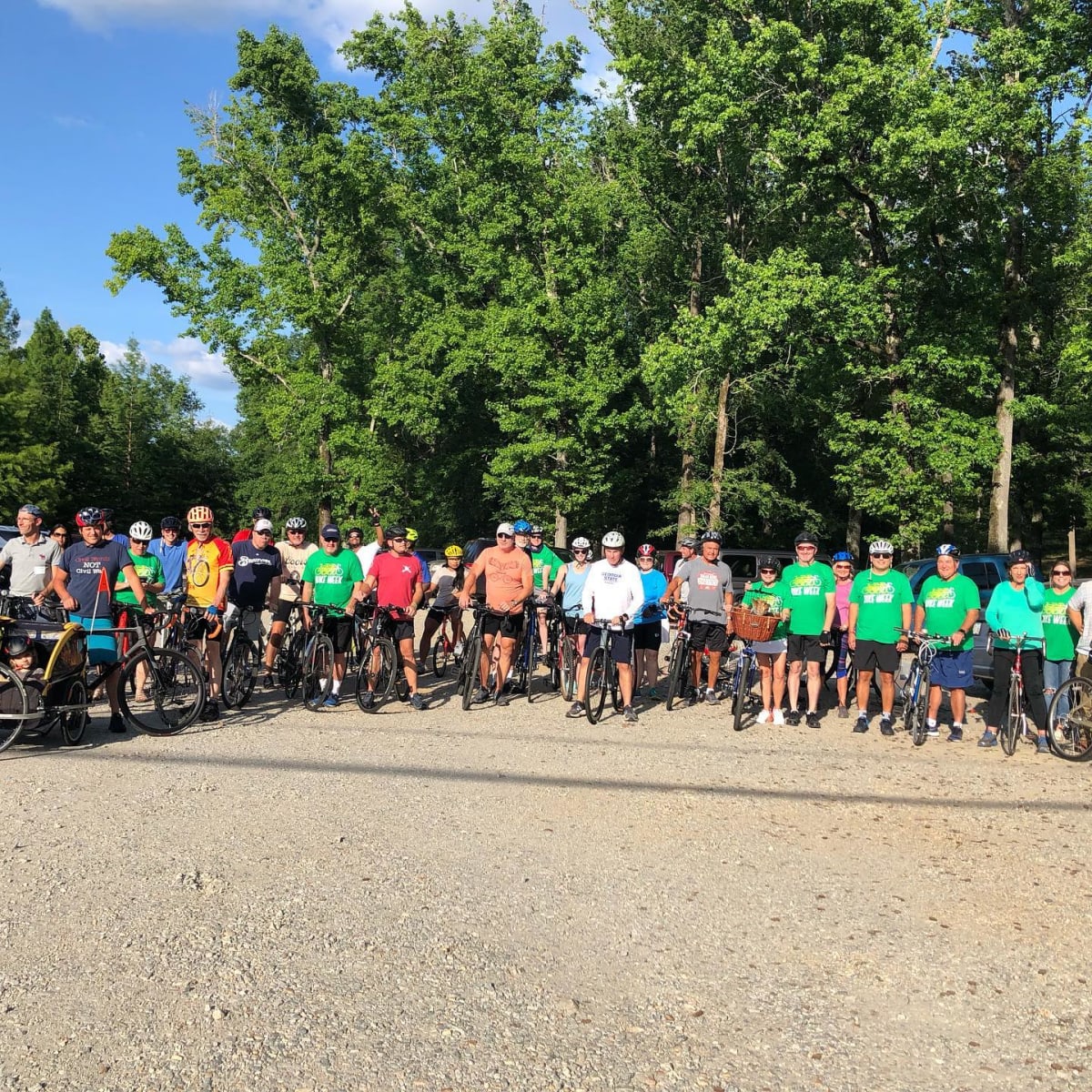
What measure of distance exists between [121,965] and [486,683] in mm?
7349

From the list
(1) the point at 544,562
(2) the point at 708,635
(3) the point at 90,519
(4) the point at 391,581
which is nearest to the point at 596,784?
(4) the point at 391,581

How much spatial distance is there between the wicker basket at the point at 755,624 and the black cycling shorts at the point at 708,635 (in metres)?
1.38

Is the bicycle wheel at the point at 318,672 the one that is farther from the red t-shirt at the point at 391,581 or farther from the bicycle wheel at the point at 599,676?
the bicycle wheel at the point at 599,676

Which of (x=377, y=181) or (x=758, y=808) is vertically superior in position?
(x=377, y=181)

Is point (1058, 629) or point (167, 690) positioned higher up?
point (1058, 629)

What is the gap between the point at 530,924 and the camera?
15.5 feet

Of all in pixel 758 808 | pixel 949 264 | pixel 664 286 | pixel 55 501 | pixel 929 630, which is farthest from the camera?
pixel 55 501

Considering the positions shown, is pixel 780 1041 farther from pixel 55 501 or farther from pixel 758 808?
pixel 55 501

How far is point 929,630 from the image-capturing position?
32.8ft

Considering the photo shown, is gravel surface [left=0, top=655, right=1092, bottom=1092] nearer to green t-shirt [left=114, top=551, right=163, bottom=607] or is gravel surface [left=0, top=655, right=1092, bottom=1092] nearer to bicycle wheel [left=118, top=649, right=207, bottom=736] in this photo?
bicycle wheel [left=118, top=649, right=207, bottom=736]

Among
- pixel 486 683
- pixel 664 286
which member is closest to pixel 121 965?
pixel 486 683

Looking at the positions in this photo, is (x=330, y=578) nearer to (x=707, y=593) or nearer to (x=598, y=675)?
(x=598, y=675)

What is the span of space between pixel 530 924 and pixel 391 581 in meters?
6.17

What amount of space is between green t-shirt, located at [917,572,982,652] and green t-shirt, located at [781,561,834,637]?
980 mm
